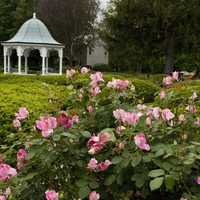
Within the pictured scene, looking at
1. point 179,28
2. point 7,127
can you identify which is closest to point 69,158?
point 7,127

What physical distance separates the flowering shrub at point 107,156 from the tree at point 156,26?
Answer: 22.0 m

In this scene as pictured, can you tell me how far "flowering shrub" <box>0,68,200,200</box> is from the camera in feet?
5.76

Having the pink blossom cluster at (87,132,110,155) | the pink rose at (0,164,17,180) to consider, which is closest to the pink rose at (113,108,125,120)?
the pink blossom cluster at (87,132,110,155)

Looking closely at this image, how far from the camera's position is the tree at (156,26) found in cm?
2350

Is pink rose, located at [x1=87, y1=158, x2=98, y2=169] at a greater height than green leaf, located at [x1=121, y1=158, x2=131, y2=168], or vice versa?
green leaf, located at [x1=121, y1=158, x2=131, y2=168]

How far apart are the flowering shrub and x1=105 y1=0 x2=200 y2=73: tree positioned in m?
22.0

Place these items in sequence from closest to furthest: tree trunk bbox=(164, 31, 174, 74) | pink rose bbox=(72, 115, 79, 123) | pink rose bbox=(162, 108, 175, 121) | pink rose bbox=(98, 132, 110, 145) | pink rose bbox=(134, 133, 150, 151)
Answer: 1. pink rose bbox=(134, 133, 150, 151)
2. pink rose bbox=(98, 132, 110, 145)
3. pink rose bbox=(162, 108, 175, 121)
4. pink rose bbox=(72, 115, 79, 123)
5. tree trunk bbox=(164, 31, 174, 74)

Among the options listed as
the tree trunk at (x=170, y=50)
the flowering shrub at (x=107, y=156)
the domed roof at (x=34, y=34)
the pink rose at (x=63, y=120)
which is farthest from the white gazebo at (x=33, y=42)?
the pink rose at (x=63, y=120)

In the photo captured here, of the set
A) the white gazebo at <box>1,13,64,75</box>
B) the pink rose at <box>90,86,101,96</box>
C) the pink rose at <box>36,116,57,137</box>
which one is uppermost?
the white gazebo at <box>1,13,64,75</box>

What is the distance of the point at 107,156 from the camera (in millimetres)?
1969

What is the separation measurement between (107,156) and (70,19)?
3130cm

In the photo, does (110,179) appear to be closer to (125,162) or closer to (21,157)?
(125,162)

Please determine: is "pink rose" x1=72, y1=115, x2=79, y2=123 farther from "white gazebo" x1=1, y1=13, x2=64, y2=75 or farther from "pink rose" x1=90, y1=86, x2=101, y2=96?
"white gazebo" x1=1, y1=13, x2=64, y2=75

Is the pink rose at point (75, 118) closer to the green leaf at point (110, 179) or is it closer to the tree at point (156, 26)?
the green leaf at point (110, 179)
